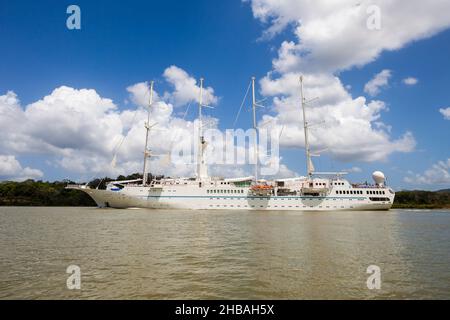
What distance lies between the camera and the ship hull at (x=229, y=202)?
2511 inches

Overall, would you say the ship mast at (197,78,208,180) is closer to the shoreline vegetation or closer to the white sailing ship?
the white sailing ship

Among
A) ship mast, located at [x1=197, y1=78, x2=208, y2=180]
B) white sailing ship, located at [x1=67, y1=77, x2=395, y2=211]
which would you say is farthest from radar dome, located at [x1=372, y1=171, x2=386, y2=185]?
ship mast, located at [x1=197, y1=78, x2=208, y2=180]

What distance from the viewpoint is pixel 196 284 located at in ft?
33.5

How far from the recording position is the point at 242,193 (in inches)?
2645

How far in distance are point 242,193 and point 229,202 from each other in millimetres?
3467

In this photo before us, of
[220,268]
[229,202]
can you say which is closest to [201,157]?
[229,202]

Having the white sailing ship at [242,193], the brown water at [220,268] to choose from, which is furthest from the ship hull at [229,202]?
the brown water at [220,268]

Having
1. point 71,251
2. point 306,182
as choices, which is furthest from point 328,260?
point 306,182

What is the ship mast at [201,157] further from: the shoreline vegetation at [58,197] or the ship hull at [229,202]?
the shoreline vegetation at [58,197]

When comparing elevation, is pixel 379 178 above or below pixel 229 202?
above

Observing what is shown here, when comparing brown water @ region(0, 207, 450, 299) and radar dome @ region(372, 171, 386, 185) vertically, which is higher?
radar dome @ region(372, 171, 386, 185)

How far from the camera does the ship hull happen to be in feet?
209

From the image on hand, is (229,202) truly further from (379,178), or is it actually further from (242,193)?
(379,178)
